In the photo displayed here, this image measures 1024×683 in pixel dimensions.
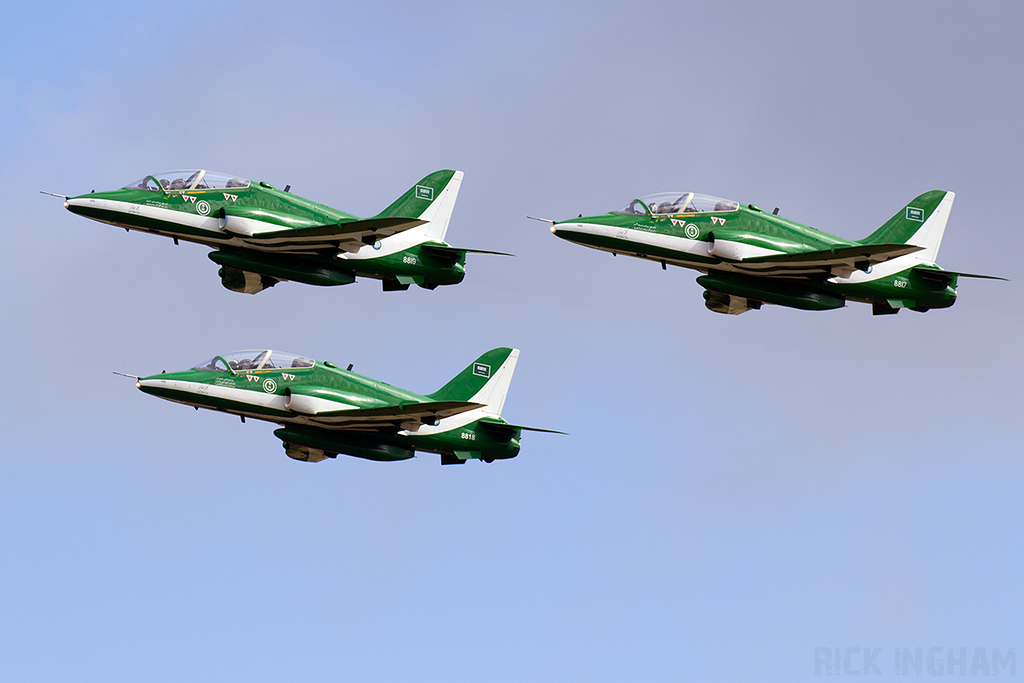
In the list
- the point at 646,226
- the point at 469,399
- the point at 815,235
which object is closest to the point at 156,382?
the point at 469,399

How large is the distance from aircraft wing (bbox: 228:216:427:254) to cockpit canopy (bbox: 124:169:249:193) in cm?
237

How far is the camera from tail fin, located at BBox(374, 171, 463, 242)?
245 feet

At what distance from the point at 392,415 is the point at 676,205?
538 inches

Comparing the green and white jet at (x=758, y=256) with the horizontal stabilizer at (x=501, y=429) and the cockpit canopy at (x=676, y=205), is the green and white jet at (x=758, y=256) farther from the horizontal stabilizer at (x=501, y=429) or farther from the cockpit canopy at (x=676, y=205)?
the horizontal stabilizer at (x=501, y=429)

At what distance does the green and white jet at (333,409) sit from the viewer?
69188 mm

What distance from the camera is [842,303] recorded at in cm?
7338

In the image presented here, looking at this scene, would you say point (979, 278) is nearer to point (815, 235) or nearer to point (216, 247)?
point (815, 235)

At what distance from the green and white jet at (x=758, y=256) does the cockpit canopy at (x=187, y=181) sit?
12508 millimetres

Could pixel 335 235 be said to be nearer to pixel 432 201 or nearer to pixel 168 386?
pixel 432 201

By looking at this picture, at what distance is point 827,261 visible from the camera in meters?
70.3

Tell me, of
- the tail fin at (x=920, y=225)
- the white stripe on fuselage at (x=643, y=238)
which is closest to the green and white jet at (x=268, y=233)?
the white stripe on fuselage at (x=643, y=238)

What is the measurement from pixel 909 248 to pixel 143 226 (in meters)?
28.7

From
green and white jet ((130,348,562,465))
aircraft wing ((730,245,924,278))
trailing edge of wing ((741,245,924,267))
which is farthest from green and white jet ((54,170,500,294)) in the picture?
trailing edge of wing ((741,245,924,267))

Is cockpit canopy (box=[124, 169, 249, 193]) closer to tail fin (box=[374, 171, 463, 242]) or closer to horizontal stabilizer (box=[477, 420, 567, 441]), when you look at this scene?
tail fin (box=[374, 171, 463, 242])
